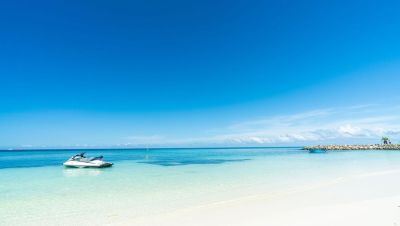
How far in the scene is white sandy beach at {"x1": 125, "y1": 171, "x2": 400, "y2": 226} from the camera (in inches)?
265

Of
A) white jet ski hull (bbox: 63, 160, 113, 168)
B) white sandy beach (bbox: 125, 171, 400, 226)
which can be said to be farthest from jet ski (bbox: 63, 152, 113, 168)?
white sandy beach (bbox: 125, 171, 400, 226)

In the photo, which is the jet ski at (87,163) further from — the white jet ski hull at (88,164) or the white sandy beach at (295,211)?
the white sandy beach at (295,211)

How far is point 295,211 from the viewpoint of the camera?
7.89 metres

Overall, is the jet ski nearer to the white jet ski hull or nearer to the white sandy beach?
the white jet ski hull

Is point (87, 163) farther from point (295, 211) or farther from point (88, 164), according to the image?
point (295, 211)

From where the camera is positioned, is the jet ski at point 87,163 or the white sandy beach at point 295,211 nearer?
the white sandy beach at point 295,211

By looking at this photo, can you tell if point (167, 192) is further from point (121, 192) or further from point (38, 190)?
point (38, 190)

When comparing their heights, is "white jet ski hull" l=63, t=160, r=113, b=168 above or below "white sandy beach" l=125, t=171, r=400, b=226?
above

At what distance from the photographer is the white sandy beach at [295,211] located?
22.1 ft

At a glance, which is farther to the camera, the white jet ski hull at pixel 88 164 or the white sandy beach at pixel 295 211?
the white jet ski hull at pixel 88 164

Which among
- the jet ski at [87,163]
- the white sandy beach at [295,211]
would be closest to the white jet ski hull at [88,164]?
the jet ski at [87,163]

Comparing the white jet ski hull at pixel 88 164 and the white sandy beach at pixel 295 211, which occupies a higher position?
the white jet ski hull at pixel 88 164

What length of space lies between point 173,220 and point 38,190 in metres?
8.86

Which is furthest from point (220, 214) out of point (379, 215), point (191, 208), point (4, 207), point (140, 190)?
point (4, 207)
